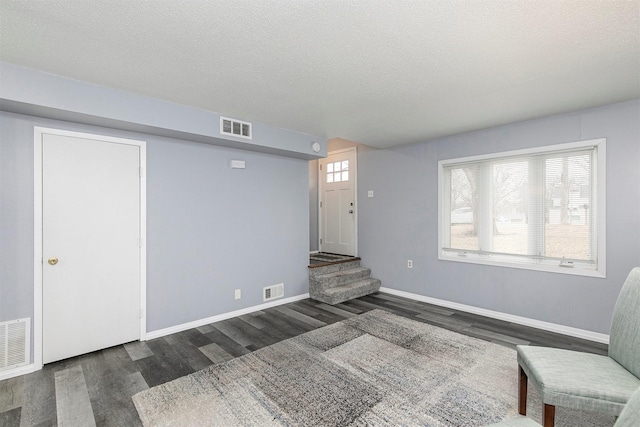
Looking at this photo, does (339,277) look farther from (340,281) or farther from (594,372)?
(594,372)

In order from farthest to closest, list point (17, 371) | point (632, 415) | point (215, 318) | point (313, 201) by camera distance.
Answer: point (313, 201) → point (215, 318) → point (17, 371) → point (632, 415)

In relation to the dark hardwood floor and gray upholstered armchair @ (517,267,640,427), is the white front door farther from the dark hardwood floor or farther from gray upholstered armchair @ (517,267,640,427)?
gray upholstered armchair @ (517,267,640,427)

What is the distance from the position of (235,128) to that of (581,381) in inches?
143

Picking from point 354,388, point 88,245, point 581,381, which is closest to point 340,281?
point 354,388

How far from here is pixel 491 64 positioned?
228cm

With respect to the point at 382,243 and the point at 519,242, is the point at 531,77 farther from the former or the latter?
the point at 382,243

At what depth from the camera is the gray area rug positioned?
1975 mm

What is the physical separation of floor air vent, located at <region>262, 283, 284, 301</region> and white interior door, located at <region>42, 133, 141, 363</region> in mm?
1623

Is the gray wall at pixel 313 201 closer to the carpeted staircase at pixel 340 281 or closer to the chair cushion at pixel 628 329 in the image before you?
the carpeted staircase at pixel 340 281

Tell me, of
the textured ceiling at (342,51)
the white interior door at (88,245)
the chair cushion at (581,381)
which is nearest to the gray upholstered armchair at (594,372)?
the chair cushion at (581,381)

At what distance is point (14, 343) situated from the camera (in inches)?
100

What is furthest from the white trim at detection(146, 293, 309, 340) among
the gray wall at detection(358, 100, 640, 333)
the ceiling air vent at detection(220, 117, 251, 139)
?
the ceiling air vent at detection(220, 117, 251, 139)

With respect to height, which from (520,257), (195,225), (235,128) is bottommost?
(520,257)

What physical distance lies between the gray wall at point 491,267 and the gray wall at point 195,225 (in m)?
1.46
